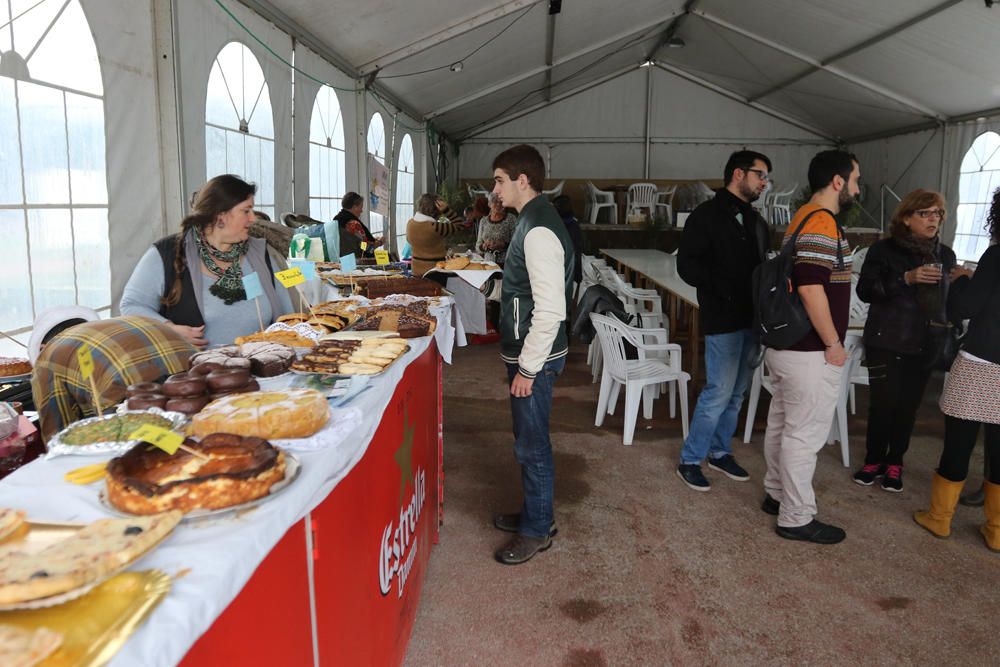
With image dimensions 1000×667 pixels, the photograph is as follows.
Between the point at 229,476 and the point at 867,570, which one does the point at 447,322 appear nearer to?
the point at 867,570

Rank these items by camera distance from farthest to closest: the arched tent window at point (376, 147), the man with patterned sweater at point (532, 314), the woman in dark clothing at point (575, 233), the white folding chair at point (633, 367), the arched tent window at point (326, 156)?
the arched tent window at point (376, 147) → the arched tent window at point (326, 156) → the woman in dark clothing at point (575, 233) → the white folding chair at point (633, 367) → the man with patterned sweater at point (532, 314)

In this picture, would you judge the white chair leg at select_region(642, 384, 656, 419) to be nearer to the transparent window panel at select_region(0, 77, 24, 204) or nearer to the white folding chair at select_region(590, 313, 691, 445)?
the white folding chair at select_region(590, 313, 691, 445)

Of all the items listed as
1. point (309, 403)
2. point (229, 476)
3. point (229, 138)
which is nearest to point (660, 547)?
point (309, 403)

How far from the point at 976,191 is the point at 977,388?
865 centimetres

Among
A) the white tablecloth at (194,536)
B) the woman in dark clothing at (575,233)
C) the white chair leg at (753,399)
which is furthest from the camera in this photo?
the woman in dark clothing at (575,233)

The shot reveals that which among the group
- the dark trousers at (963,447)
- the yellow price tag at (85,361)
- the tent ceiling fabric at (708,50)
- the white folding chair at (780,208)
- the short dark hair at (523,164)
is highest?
the tent ceiling fabric at (708,50)

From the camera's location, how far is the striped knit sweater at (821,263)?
8.18ft

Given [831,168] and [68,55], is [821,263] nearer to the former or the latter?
[831,168]

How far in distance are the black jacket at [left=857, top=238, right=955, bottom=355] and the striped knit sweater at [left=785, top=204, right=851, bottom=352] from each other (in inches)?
27.4

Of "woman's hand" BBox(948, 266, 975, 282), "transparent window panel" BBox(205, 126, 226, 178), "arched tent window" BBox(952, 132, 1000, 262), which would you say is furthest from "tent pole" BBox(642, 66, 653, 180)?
"woman's hand" BBox(948, 266, 975, 282)

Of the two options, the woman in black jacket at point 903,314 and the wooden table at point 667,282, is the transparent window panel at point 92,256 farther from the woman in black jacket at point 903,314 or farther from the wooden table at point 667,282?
the woman in black jacket at point 903,314

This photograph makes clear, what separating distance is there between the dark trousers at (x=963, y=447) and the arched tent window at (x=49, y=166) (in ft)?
11.6

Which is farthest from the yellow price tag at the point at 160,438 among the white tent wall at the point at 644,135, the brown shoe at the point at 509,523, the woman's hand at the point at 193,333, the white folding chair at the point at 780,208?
the white tent wall at the point at 644,135

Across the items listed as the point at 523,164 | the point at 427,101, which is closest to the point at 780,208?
the point at 427,101
